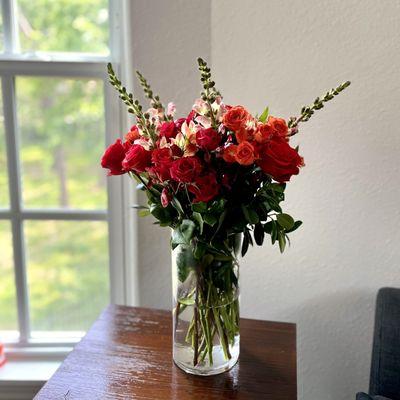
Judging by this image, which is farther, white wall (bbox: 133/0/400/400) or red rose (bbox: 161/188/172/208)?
white wall (bbox: 133/0/400/400)

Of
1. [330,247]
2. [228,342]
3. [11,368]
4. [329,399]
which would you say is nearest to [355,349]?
[329,399]

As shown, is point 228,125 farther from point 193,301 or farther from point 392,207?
point 392,207

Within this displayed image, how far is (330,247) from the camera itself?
1220 millimetres

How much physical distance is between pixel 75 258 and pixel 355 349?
814 millimetres

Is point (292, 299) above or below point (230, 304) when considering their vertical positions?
below

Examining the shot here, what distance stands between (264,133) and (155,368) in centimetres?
51

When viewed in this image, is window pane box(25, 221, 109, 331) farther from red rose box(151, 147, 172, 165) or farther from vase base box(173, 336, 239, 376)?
red rose box(151, 147, 172, 165)

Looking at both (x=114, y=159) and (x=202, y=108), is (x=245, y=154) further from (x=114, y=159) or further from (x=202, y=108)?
(x=114, y=159)

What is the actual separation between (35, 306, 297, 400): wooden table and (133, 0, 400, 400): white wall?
189mm

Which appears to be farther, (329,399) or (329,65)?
(329,399)

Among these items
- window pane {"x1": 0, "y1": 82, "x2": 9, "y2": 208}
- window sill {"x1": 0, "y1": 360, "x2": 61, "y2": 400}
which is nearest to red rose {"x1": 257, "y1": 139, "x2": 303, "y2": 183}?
window pane {"x1": 0, "y1": 82, "x2": 9, "y2": 208}

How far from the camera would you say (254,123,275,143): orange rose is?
29.7 inches

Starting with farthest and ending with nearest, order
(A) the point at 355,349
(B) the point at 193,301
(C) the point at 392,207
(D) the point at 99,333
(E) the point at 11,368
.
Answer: (E) the point at 11,368 < (A) the point at 355,349 < (C) the point at 392,207 < (D) the point at 99,333 < (B) the point at 193,301

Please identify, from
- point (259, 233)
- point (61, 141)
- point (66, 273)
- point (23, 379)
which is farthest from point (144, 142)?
point (23, 379)
